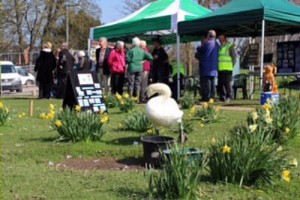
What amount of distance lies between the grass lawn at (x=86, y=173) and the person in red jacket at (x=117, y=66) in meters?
6.70

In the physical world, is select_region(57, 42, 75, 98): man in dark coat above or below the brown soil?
above

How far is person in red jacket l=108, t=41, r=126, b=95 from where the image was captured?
15.8 metres

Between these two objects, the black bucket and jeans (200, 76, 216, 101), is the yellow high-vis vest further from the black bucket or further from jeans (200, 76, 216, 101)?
the black bucket

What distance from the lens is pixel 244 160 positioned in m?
5.42

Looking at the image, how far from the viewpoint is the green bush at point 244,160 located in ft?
17.8

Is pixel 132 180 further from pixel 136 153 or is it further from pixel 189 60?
pixel 189 60

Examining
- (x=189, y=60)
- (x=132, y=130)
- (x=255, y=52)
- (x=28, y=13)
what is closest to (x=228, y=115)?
(x=132, y=130)

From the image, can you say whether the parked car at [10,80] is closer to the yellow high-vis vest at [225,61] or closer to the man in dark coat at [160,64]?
the man in dark coat at [160,64]

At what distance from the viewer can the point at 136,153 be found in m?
7.28

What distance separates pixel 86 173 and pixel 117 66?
9.77 meters

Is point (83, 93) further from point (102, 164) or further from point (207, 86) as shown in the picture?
point (207, 86)

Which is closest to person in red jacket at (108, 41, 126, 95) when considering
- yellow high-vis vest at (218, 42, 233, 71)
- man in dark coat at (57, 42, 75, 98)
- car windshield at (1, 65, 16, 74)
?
man in dark coat at (57, 42, 75, 98)

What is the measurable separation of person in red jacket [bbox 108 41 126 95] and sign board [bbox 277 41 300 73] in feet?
25.0

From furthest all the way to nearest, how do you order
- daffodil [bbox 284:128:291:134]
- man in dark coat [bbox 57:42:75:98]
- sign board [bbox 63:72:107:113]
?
1. man in dark coat [bbox 57:42:75:98]
2. sign board [bbox 63:72:107:113]
3. daffodil [bbox 284:128:291:134]
